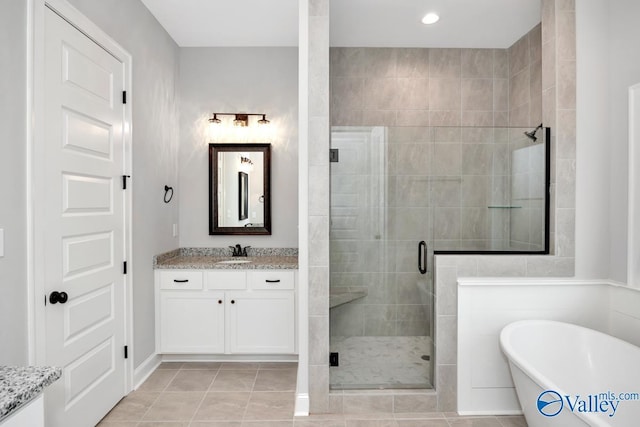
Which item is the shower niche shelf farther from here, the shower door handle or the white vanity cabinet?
the white vanity cabinet

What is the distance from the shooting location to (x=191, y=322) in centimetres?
324

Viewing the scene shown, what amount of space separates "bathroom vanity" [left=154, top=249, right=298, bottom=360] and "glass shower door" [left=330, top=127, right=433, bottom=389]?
786 millimetres

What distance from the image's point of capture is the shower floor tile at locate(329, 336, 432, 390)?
102 inches

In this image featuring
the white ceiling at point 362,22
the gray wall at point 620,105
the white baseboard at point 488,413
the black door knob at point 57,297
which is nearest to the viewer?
the black door knob at point 57,297

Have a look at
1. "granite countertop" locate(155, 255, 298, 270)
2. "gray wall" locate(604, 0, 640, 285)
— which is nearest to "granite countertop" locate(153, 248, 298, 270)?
"granite countertop" locate(155, 255, 298, 270)

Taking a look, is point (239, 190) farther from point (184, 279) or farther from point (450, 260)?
point (450, 260)

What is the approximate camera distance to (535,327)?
2.37 meters

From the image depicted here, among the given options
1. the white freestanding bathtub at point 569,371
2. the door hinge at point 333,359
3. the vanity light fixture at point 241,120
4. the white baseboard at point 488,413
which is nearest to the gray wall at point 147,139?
the vanity light fixture at point 241,120

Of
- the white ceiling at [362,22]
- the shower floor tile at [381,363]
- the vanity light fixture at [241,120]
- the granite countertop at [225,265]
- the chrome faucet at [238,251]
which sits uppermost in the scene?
the white ceiling at [362,22]

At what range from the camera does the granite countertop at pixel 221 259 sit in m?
3.23

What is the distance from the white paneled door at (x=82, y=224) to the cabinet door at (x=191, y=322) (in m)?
0.54

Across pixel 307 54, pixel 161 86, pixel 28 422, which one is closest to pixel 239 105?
pixel 161 86

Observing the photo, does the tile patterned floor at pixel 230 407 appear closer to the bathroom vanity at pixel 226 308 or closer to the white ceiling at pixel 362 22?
the bathroom vanity at pixel 226 308

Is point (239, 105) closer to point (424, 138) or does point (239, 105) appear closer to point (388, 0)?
point (388, 0)
